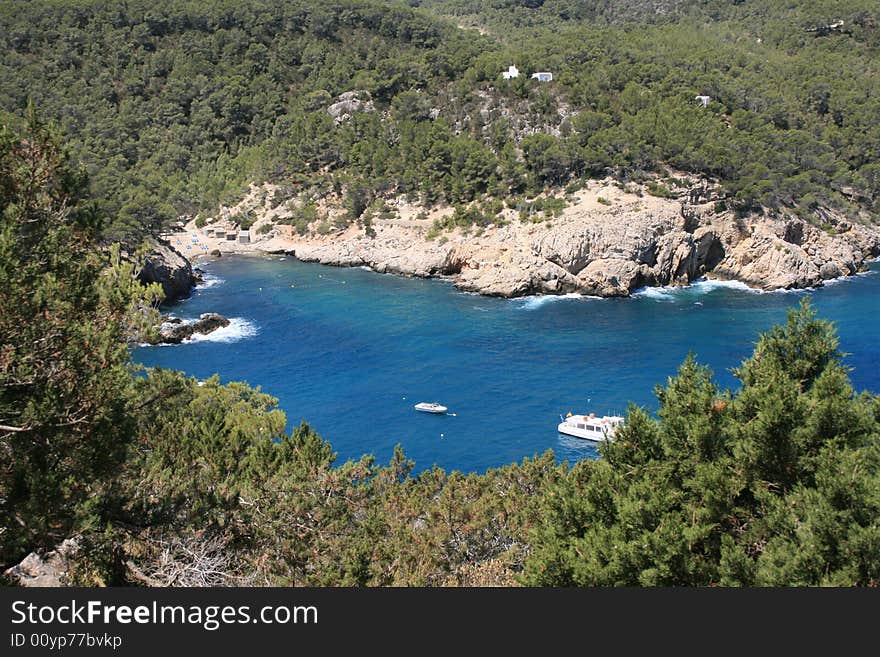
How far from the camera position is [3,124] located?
11453 millimetres

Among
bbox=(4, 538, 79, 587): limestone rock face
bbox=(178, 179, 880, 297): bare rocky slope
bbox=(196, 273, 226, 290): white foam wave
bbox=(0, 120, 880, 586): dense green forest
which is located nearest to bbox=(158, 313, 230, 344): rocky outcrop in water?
bbox=(196, 273, 226, 290): white foam wave

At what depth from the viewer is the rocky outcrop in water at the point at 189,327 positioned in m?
42.7

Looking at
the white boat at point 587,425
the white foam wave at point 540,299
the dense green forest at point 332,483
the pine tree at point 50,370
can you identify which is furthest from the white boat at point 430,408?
the pine tree at point 50,370

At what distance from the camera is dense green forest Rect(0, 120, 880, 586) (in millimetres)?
8938

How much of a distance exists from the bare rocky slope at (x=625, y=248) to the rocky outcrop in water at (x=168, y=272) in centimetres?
1406

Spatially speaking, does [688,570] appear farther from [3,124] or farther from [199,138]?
[199,138]

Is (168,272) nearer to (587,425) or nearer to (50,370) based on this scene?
(587,425)

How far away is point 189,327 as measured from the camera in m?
44.4

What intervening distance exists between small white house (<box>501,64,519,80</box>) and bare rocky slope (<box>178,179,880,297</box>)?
19.0m

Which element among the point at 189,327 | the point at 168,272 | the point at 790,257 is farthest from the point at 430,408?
the point at 790,257

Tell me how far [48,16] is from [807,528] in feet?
344

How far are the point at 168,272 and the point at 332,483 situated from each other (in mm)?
42980

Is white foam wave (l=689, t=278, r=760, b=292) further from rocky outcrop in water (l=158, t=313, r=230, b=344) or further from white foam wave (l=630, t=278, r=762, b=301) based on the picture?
rocky outcrop in water (l=158, t=313, r=230, b=344)

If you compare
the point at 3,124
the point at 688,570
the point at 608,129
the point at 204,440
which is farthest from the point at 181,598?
the point at 608,129
